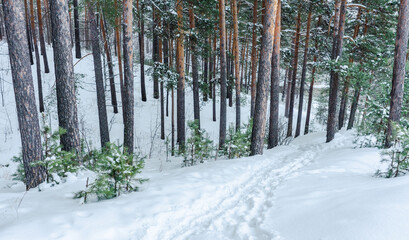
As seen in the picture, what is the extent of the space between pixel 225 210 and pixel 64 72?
183 inches

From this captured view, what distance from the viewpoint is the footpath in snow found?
2.62m

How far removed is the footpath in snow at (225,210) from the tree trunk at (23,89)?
0.62m

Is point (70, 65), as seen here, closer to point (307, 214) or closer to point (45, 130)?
point (45, 130)

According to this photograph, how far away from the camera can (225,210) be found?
3.72 metres

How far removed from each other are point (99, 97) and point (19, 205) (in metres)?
6.57

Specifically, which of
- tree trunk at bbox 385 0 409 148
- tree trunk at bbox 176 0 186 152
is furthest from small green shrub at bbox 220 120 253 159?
tree trunk at bbox 385 0 409 148

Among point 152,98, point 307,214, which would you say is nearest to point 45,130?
point 307,214

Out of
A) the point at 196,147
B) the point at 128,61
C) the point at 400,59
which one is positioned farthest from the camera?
the point at 196,147

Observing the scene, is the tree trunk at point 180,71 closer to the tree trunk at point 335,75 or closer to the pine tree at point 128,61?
the pine tree at point 128,61

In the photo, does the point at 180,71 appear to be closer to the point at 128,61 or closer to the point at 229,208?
the point at 128,61

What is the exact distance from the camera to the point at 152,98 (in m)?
19.2

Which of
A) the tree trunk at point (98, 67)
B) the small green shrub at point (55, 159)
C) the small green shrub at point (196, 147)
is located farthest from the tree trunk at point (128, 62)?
the small green shrub at point (55, 159)

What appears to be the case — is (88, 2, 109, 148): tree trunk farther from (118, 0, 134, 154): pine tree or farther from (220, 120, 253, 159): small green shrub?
(220, 120, 253, 159): small green shrub

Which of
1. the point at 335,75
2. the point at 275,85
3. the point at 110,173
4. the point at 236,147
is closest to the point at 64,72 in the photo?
the point at 110,173
